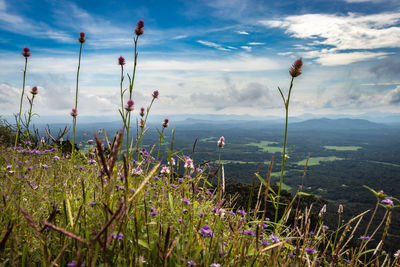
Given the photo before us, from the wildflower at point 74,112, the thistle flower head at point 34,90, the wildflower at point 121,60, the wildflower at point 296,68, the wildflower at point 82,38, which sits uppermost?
the wildflower at point 82,38

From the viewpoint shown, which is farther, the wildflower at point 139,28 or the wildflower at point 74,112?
the wildflower at point 74,112

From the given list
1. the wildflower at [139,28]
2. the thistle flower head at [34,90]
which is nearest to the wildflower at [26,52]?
the thistle flower head at [34,90]

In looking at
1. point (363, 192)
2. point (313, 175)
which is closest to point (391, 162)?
point (313, 175)

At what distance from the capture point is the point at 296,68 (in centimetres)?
218

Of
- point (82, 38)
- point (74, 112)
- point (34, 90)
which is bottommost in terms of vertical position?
point (74, 112)

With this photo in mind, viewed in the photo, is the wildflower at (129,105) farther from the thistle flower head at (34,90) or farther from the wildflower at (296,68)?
the thistle flower head at (34,90)

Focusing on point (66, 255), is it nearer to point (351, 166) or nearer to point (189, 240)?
point (189, 240)

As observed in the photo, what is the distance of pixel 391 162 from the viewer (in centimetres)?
17350

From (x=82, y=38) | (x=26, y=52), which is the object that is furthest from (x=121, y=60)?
(x=26, y=52)

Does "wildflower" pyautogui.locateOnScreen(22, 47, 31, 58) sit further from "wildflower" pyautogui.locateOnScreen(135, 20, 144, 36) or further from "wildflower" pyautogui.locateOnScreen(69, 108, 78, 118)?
"wildflower" pyautogui.locateOnScreen(135, 20, 144, 36)

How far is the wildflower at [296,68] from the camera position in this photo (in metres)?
2.17

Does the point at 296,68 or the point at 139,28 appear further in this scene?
the point at 139,28

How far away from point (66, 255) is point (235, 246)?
145 cm

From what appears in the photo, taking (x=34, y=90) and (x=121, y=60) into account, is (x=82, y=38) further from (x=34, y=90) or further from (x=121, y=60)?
(x=34, y=90)
